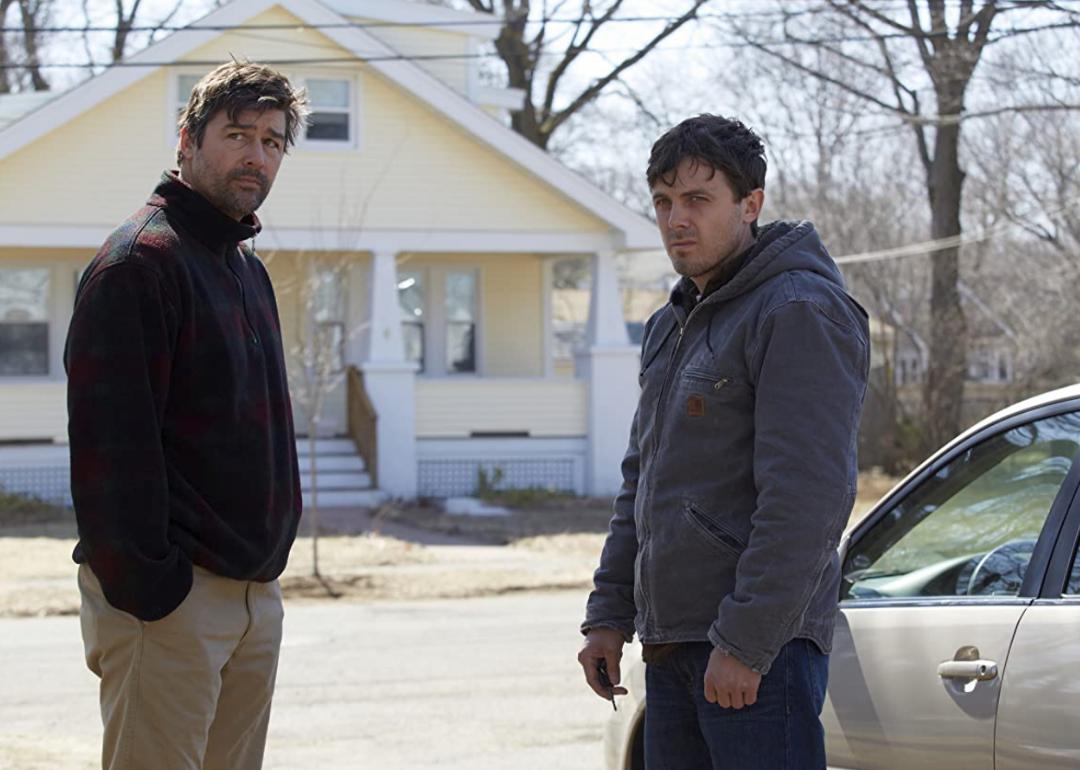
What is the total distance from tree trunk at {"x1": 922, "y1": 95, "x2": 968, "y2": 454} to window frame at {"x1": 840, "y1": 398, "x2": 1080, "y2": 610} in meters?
20.2

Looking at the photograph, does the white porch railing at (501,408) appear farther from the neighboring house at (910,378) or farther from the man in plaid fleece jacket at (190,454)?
the man in plaid fleece jacket at (190,454)

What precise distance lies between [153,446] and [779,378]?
1356 millimetres

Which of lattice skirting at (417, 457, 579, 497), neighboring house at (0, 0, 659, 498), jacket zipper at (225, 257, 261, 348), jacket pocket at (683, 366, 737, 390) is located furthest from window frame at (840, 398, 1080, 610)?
lattice skirting at (417, 457, 579, 497)

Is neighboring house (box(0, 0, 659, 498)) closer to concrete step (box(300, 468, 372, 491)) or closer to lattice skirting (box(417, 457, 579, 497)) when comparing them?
lattice skirting (box(417, 457, 579, 497))

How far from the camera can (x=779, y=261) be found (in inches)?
123

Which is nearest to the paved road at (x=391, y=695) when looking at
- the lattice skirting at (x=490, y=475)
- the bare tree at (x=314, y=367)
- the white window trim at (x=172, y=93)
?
the bare tree at (x=314, y=367)

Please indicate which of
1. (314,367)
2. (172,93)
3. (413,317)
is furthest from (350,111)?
(314,367)

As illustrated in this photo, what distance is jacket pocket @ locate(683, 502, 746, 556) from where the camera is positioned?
9.90ft

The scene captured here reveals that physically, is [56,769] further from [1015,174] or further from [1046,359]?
[1015,174]

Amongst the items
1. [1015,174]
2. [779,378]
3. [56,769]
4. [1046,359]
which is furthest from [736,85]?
[779,378]

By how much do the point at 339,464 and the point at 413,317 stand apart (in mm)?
3418

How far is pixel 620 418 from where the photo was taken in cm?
2117

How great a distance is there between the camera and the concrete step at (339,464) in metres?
20.2

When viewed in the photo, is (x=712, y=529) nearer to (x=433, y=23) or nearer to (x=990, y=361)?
(x=433, y=23)
